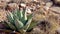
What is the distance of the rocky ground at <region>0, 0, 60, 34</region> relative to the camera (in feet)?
12.4

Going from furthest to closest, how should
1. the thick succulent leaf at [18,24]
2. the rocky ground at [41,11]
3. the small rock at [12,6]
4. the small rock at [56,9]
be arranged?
the small rock at [12,6] < the small rock at [56,9] < the rocky ground at [41,11] < the thick succulent leaf at [18,24]

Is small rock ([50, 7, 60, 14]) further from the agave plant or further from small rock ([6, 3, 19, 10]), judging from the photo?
the agave plant

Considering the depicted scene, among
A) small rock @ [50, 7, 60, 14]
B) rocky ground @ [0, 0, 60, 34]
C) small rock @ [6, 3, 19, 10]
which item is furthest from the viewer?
small rock @ [6, 3, 19, 10]

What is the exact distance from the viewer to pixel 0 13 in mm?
4457

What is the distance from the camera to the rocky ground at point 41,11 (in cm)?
377

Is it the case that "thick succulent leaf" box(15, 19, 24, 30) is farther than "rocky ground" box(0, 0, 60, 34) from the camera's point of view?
No

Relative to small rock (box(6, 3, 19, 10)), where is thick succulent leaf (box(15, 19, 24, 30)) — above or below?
→ below

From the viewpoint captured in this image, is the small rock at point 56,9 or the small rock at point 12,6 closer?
the small rock at point 56,9

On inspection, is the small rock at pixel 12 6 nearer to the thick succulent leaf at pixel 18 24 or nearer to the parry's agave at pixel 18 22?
the parry's agave at pixel 18 22

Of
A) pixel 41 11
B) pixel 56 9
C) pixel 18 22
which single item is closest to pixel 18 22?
pixel 18 22

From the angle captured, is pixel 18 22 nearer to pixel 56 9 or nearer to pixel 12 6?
pixel 12 6

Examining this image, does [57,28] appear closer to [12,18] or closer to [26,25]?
[26,25]

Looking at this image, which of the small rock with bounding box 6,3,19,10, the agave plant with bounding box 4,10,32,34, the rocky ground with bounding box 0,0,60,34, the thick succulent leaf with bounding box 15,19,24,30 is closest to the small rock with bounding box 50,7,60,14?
the rocky ground with bounding box 0,0,60,34

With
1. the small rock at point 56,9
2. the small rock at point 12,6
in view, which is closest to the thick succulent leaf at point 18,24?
the small rock at point 12,6
